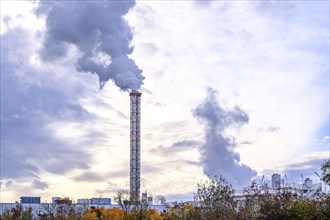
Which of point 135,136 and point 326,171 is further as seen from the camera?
point 135,136

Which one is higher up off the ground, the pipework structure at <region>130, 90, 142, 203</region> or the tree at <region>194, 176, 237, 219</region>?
the pipework structure at <region>130, 90, 142, 203</region>

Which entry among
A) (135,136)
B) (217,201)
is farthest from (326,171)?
(135,136)

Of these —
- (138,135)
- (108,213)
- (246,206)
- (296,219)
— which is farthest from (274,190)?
(138,135)

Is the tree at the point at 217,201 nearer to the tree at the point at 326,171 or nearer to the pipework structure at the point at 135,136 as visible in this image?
the tree at the point at 326,171

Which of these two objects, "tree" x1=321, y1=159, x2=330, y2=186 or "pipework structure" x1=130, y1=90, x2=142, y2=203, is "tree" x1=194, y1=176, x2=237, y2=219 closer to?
"tree" x1=321, y1=159, x2=330, y2=186

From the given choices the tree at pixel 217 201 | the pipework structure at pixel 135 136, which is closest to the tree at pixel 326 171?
the tree at pixel 217 201

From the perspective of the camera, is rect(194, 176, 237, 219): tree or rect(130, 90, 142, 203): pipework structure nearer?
rect(194, 176, 237, 219): tree

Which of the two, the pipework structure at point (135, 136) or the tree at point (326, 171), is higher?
the pipework structure at point (135, 136)

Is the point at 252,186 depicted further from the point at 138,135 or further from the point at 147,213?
the point at 138,135

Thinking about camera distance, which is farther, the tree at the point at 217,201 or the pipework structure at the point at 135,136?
the pipework structure at the point at 135,136

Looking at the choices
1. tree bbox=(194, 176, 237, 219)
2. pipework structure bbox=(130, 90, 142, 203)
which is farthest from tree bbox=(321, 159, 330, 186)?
pipework structure bbox=(130, 90, 142, 203)

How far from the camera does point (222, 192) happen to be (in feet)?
76.2

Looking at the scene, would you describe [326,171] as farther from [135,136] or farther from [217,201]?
[135,136]

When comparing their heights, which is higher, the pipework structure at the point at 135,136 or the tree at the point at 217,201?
the pipework structure at the point at 135,136
